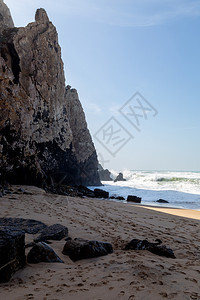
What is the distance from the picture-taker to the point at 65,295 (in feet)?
6.59

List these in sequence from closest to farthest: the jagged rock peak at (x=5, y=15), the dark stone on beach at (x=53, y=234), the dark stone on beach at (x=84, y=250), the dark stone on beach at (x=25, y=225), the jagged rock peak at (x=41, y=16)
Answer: the dark stone on beach at (x=84, y=250), the dark stone on beach at (x=53, y=234), the dark stone on beach at (x=25, y=225), the jagged rock peak at (x=41, y=16), the jagged rock peak at (x=5, y=15)

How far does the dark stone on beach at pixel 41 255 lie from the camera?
288 cm

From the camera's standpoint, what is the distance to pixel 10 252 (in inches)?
97.3

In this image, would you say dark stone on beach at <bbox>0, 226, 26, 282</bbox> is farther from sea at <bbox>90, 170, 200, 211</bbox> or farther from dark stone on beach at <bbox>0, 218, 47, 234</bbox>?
sea at <bbox>90, 170, 200, 211</bbox>

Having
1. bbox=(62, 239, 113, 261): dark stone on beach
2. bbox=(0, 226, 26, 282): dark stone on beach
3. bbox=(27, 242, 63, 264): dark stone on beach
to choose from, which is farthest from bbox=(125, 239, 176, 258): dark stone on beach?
bbox=(0, 226, 26, 282): dark stone on beach

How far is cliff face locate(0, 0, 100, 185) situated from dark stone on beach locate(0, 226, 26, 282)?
11614 mm

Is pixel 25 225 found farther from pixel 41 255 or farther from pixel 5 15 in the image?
pixel 5 15

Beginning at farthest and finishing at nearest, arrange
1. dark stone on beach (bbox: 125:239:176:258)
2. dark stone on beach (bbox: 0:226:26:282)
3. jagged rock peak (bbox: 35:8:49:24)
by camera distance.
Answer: jagged rock peak (bbox: 35:8:49:24) < dark stone on beach (bbox: 125:239:176:258) < dark stone on beach (bbox: 0:226:26:282)

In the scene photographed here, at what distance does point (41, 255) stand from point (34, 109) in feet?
58.7

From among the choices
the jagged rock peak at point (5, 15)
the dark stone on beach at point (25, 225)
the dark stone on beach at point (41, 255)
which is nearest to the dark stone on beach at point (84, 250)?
the dark stone on beach at point (41, 255)

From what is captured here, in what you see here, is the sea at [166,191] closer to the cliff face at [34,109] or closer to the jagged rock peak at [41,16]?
the cliff face at [34,109]

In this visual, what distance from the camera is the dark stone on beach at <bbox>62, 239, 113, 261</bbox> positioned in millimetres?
3254

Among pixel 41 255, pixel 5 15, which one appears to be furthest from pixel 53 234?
pixel 5 15

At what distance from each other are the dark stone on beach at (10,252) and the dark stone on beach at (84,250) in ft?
2.79
